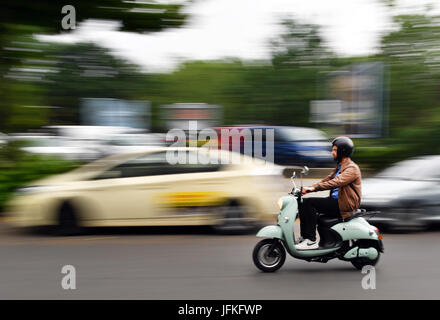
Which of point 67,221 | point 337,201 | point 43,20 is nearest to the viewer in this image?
point 337,201

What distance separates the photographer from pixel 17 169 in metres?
10.8

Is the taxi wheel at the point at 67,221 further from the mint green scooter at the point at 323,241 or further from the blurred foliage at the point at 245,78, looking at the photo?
the mint green scooter at the point at 323,241

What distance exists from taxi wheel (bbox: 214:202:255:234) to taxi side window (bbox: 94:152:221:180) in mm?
634

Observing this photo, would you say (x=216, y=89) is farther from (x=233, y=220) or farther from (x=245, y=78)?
(x=233, y=220)

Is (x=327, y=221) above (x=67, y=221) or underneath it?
above

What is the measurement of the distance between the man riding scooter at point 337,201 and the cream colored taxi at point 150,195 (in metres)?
2.36

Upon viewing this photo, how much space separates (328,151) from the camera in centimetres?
1680

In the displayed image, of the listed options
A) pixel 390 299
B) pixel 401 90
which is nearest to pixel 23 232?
pixel 390 299

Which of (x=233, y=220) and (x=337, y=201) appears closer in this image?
(x=337, y=201)

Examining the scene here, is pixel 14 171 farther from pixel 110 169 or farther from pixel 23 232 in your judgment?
pixel 110 169

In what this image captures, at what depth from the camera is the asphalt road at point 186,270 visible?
553 centimetres

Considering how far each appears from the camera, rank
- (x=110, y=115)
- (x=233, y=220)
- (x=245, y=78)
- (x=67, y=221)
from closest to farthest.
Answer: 1. (x=67, y=221)
2. (x=233, y=220)
3. (x=110, y=115)
4. (x=245, y=78)

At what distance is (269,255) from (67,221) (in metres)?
3.46

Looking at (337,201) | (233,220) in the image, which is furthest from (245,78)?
(337,201)
